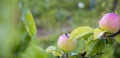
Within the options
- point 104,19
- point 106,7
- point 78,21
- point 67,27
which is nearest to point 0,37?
point 104,19

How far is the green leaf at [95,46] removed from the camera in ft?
2.00

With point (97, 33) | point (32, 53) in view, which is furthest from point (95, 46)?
point (32, 53)

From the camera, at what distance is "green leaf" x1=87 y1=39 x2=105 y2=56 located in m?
0.61

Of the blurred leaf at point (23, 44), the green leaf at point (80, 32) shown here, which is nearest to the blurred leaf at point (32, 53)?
the blurred leaf at point (23, 44)

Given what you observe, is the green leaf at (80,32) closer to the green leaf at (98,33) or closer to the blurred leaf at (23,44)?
the green leaf at (98,33)

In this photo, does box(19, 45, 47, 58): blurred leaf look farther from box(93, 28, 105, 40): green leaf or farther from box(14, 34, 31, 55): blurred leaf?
box(93, 28, 105, 40): green leaf

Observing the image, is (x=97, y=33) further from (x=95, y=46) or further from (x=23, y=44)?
(x=23, y=44)

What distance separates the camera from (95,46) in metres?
0.61

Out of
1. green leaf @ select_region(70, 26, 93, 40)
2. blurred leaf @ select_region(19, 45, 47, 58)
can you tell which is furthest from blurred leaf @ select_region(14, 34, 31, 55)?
green leaf @ select_region(70, 26, 93, 40)

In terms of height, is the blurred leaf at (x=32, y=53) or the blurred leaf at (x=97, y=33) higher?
the blurred leaf at (x=97, y=33)

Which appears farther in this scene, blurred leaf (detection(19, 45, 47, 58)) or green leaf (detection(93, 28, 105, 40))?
green leaf (detection(93, 28, 105, 40))

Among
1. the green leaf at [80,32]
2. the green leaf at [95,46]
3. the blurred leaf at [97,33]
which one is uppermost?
the green leaf at [80,32]

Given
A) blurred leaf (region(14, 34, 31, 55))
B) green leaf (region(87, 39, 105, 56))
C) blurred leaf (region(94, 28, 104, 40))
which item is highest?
blurred leaf (region(94, 28, 104, 40))

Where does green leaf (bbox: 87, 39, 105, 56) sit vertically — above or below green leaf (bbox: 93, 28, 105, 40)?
below
